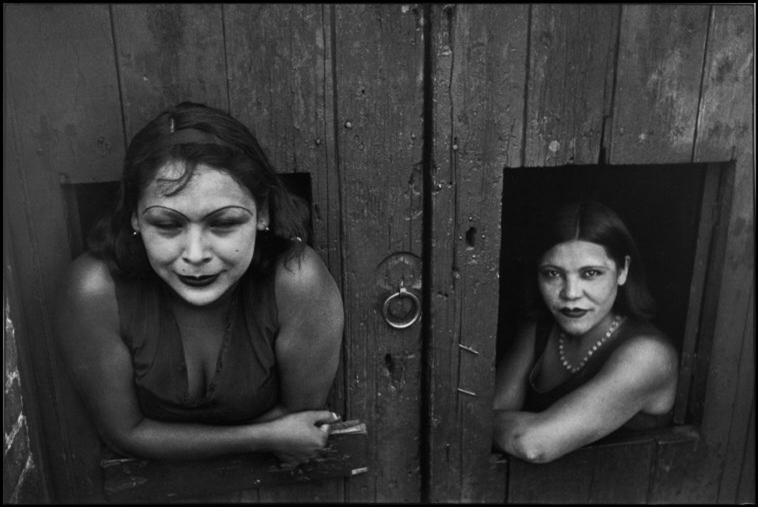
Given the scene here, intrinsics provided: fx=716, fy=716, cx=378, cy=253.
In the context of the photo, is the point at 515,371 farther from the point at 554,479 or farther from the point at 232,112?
the point at 232,112

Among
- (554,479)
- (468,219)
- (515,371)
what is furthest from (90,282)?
(554,479)

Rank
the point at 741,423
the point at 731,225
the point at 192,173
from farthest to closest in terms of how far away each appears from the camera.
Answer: the point at 741,423 < the point at 731,225 < the point at 192,173

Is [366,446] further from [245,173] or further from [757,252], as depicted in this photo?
[757,252]

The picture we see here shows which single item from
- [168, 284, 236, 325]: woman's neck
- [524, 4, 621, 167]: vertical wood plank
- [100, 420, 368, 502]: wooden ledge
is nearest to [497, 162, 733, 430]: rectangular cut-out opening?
[524, 4, 621, 167]: vertical wood plank

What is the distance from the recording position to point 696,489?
2205 mm

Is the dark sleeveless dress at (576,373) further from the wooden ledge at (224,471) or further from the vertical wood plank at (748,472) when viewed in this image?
the wooden ledge at (224,471)

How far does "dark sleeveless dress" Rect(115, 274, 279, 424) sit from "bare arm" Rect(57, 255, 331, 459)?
31mm

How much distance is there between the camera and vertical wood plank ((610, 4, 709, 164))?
5.54ft

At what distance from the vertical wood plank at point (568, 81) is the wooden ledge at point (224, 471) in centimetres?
87

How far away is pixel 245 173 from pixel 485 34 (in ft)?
2.10

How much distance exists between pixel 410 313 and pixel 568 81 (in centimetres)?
69

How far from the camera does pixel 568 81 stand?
1.71 meters

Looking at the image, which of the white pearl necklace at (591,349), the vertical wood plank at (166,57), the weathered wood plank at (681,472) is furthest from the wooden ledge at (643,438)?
the vertical wood plank at (166,57)

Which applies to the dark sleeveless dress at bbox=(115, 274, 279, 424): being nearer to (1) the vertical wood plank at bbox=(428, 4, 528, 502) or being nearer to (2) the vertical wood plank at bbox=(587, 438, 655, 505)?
(1) the vertical wood plank at bbox=(428, 4, 528, 502)
